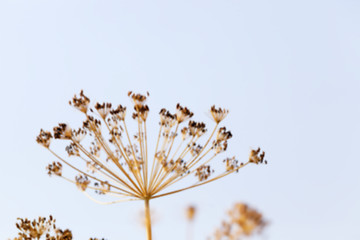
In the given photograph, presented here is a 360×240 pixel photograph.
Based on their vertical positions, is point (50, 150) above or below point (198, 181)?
above

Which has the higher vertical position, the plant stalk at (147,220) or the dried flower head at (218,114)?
the dried flower head at (218,114)

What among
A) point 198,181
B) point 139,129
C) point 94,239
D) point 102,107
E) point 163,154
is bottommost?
point 94,239

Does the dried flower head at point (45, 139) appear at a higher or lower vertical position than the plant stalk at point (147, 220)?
higher

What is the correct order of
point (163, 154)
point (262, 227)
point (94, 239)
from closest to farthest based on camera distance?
1. point (94, 239)
2. point (163, 154)
3. point (262, 227)

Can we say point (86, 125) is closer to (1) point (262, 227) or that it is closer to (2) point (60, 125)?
(2) point (60, 125)

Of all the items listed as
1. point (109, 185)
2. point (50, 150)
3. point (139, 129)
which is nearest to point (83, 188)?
point (109, 185)

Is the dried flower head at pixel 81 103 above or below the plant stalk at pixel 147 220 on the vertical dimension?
above

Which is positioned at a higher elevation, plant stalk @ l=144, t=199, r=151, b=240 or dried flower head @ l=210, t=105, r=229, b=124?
dried flower head @ l=210, t=105, r=229, b=124

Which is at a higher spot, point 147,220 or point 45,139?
point 45,139

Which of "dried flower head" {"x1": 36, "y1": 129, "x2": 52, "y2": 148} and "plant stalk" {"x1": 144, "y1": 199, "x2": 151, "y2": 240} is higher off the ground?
"dried flower head" {"x1": 36, "y1": 129, "x2": 52, "y2": 148}

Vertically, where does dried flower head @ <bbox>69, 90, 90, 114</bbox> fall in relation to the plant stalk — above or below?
above

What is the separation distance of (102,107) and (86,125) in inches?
22.9

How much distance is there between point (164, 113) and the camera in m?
9.28

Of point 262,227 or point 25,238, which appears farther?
point 262,227
